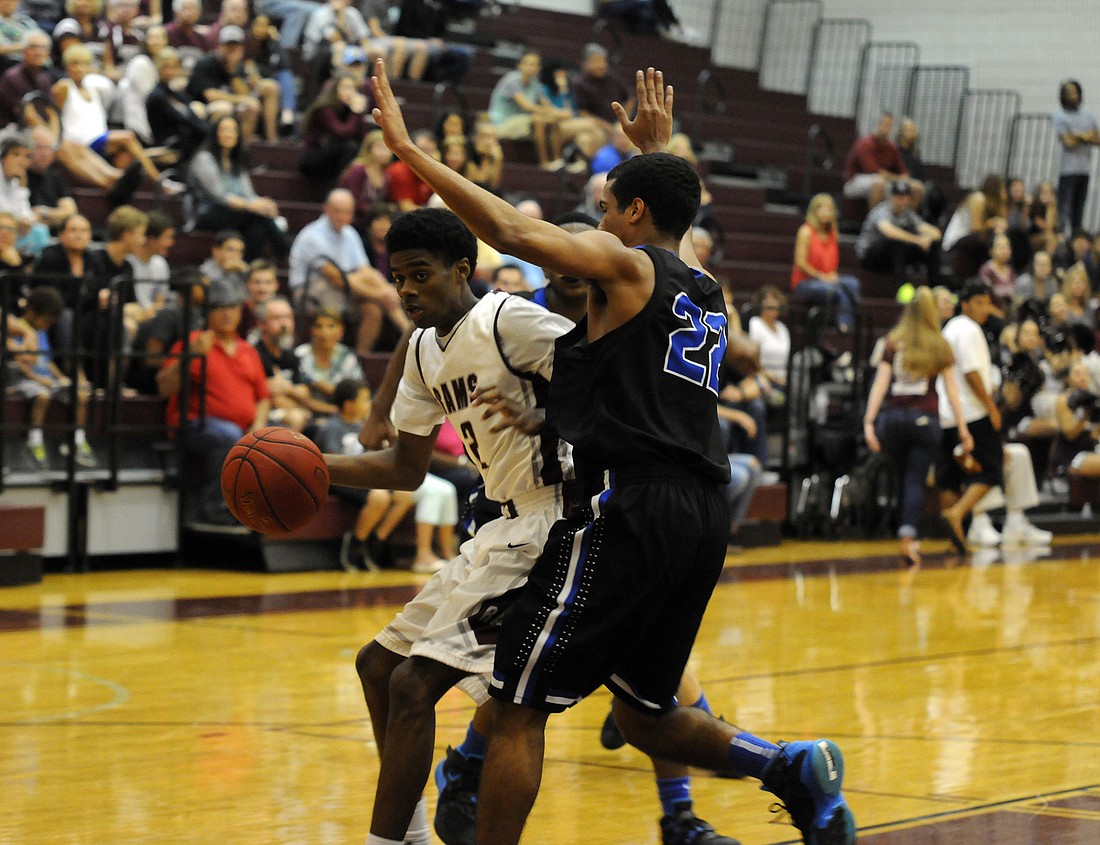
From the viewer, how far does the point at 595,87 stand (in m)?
16.9

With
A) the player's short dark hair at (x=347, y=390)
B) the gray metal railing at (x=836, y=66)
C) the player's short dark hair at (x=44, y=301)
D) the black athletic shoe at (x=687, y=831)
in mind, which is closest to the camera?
the black athletic shoe at (x=687, y=831)

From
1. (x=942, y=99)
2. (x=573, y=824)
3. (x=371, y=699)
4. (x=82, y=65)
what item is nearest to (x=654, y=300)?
(x=371, y=699)

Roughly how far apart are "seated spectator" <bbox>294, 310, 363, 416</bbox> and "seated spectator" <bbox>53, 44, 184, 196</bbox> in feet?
7.24

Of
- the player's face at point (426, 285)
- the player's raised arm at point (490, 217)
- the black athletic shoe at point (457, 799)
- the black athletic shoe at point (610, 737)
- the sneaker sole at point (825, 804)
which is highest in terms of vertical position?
the player's raised arm at point (490, 217)

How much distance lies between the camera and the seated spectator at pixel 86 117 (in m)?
12.3

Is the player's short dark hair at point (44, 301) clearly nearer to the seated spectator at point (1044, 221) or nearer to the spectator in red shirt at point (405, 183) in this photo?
the spectator in red shirt at point (405, 183)

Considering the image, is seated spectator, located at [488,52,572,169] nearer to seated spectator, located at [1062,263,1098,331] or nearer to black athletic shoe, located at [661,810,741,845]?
seated spectator, located at [1062,263,1098,331]

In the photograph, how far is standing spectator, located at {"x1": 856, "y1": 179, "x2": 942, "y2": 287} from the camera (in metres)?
17.7

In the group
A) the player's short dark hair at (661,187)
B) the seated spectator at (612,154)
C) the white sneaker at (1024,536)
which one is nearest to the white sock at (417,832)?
the player's short dark hair at (661,187)

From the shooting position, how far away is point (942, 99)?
2256cm

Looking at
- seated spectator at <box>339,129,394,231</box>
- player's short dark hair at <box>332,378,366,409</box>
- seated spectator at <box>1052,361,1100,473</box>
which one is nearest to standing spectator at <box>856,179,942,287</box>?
seated spectator at <box>1052,361,1100,473</box>

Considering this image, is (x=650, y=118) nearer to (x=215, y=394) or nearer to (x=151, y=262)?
(x=215, y=394)

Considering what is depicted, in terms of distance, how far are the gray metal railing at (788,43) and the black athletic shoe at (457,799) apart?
64.0 feet

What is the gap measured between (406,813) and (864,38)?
20958 millimetres
